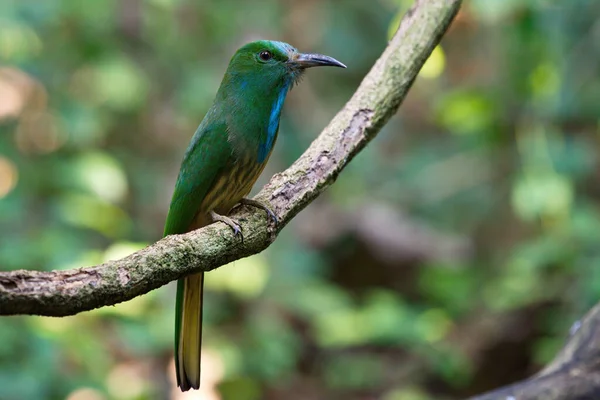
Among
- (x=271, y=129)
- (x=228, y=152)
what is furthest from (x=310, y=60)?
(x=228, y=152)

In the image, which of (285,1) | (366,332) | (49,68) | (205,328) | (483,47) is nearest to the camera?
(366,332)

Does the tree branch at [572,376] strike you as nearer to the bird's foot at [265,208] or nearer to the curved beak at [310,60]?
the bird's foot at [265,208]

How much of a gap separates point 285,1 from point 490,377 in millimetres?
3459

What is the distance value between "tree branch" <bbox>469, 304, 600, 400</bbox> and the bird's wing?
1.15 meters

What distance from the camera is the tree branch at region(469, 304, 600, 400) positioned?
2.49 m

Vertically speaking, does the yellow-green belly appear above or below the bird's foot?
above

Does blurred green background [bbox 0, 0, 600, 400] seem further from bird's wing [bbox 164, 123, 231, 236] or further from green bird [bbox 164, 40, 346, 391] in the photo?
bird's wing [bbox 164, 123, 231, 236]

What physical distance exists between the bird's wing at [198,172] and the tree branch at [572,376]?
45.1 inches

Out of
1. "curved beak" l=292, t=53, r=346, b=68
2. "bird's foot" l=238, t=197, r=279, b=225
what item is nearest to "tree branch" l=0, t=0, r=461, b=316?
"bird's foot" l=238, t=197, r=279, b=225

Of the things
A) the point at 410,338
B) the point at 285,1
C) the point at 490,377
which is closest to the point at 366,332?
the point at 410,338

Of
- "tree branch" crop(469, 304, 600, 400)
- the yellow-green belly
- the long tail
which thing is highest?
the yellow-green belly

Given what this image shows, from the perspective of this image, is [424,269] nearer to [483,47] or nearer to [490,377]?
[490,377]

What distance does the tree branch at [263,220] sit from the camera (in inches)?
60.0

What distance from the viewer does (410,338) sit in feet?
13.7
